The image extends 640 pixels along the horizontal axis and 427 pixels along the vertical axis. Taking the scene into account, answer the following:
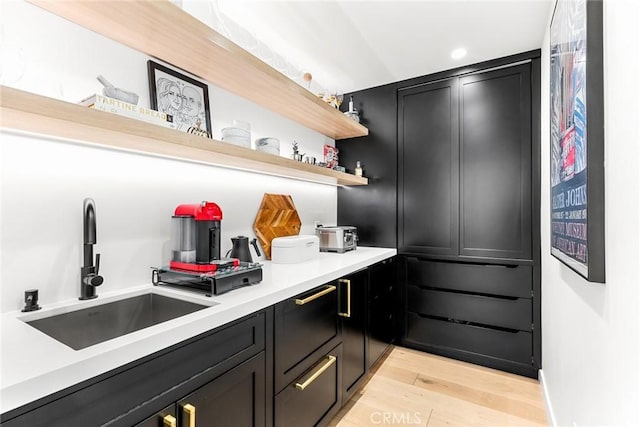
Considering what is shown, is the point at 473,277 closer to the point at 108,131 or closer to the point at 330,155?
the point at 330,155

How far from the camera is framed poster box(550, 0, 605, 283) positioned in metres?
0.89

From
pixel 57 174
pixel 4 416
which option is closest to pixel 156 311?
pixel 57 174

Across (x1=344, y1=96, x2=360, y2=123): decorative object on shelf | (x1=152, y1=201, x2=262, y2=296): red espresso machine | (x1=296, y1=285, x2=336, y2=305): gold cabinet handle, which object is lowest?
(x1=296, y1=285, x2=336, y2=305): gold cabinet handle

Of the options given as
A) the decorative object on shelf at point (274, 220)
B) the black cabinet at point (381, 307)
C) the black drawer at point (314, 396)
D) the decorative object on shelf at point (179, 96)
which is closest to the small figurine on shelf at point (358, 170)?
the decorative object on shelf at point (274, 220)

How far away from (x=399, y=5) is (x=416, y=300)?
2.19 meters

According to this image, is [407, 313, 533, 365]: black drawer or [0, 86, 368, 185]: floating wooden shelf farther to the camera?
[407, 313, 533, 365]: black drawer

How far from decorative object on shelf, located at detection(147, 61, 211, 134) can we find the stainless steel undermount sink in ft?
2.81

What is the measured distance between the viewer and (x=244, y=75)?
1.70 meters

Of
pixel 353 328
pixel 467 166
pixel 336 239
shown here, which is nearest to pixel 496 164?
pixel 467 166

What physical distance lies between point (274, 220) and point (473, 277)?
1635 millimetres

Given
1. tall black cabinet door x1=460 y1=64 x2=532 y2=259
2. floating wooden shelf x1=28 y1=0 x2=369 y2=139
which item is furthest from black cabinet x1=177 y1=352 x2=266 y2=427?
tall black cabinet door x1=460 y1=64 x2=532 y2=259

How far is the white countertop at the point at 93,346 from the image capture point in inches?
25.7

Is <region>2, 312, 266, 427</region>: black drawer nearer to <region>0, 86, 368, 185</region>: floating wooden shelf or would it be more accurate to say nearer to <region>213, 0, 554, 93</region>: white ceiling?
<region>0, 86, 368, 185</region>: floating wooden shelf

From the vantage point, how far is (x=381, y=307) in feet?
8.08
